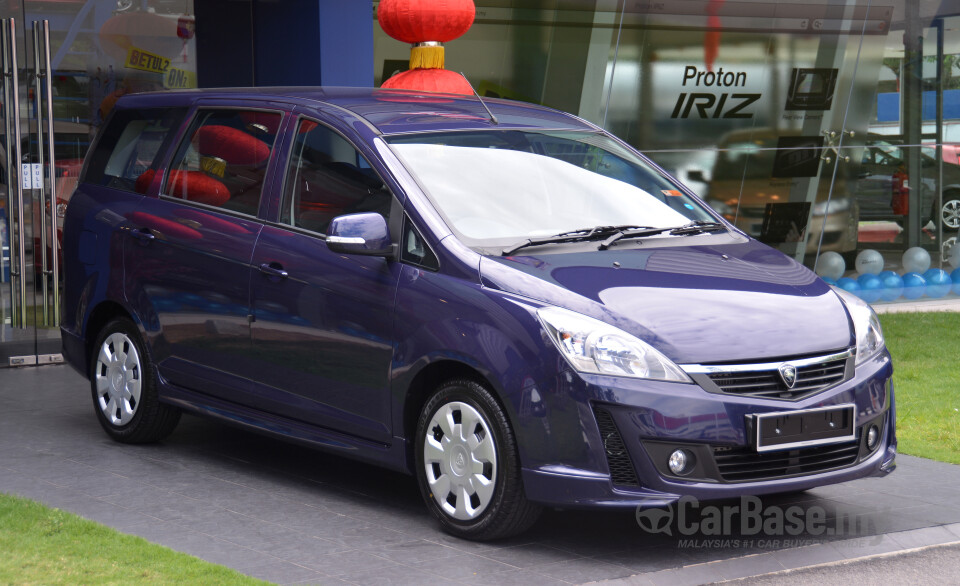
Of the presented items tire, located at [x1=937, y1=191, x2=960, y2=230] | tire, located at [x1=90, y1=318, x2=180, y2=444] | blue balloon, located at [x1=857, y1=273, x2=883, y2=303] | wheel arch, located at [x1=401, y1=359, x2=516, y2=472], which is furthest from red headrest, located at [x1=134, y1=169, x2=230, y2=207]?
tire, located at [x1=937, y1=191, x2=960, y2=230]

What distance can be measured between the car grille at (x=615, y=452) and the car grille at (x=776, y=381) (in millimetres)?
427

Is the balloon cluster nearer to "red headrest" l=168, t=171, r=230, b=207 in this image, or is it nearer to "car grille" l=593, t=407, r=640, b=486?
"red headrest" l=168, t=171, r=230, b=207

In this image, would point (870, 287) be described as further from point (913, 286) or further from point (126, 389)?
point (126, 389)

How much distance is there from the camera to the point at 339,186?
6.19m

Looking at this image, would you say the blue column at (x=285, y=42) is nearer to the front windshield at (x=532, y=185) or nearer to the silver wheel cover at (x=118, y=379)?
the silver wheel cover at (x=118, y=379)

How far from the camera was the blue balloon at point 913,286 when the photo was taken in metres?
16.2

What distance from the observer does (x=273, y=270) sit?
6207 millimetres

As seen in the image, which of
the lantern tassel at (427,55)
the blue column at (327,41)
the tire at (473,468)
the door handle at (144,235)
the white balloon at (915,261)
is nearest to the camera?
the tire at (473,468)

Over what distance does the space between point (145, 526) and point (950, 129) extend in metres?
13.9

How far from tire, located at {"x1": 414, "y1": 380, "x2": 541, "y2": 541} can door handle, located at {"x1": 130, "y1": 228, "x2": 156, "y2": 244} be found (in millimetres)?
2184

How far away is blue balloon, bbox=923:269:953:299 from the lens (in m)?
16.5

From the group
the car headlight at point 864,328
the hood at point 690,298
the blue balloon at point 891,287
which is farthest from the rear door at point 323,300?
the blue balloon at point 891,287

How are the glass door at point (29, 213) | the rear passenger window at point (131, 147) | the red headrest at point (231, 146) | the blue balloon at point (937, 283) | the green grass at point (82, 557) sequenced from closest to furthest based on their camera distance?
the green grass at point (82, 557)
the red headrest at point (231, 146)
the rear passenger window at point (131, 147)
the glass door at point (29, 213)
the blue balloon at point (937, 283)

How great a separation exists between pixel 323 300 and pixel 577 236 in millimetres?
1180
